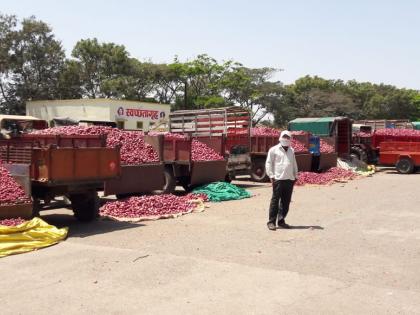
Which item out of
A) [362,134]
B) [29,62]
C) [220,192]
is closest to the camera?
[220,192]

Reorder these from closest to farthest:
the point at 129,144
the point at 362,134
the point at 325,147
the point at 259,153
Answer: the point at 129,144 → the point at 259,153 → the point at 325,147 → the point at 362,134

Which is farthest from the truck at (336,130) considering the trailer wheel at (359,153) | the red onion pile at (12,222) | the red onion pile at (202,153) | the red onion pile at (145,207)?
the red onion pile at (12,222)

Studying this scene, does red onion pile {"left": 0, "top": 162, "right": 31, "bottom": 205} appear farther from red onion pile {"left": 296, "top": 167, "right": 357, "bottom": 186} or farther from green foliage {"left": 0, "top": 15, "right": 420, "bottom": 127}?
green foliage {"left": 0, "top": 15, "right": 420, "bottom": 127}

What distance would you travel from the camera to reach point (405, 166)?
24641mm

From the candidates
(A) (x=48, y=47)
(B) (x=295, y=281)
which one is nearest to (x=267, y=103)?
(A) (x=48, y=47)

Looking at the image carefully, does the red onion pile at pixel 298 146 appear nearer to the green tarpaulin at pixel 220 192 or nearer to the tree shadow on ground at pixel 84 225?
the green tarpaulin at pixel 220 192

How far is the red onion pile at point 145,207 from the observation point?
1147cm

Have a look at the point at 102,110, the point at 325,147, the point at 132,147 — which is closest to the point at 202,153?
the point at 132,147

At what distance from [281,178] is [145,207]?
3.38 m

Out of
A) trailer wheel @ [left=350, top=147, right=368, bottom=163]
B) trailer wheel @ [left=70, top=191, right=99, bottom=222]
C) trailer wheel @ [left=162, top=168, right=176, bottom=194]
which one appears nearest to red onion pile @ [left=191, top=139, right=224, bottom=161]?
trailer wheel @ [left=162, top=168, right=176, bottom=194]

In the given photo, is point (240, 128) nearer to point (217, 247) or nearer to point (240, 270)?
point (217, 247)

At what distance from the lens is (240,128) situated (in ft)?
62.9

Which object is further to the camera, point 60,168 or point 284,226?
point 284,226

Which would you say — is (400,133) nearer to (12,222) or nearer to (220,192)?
(220,192)
